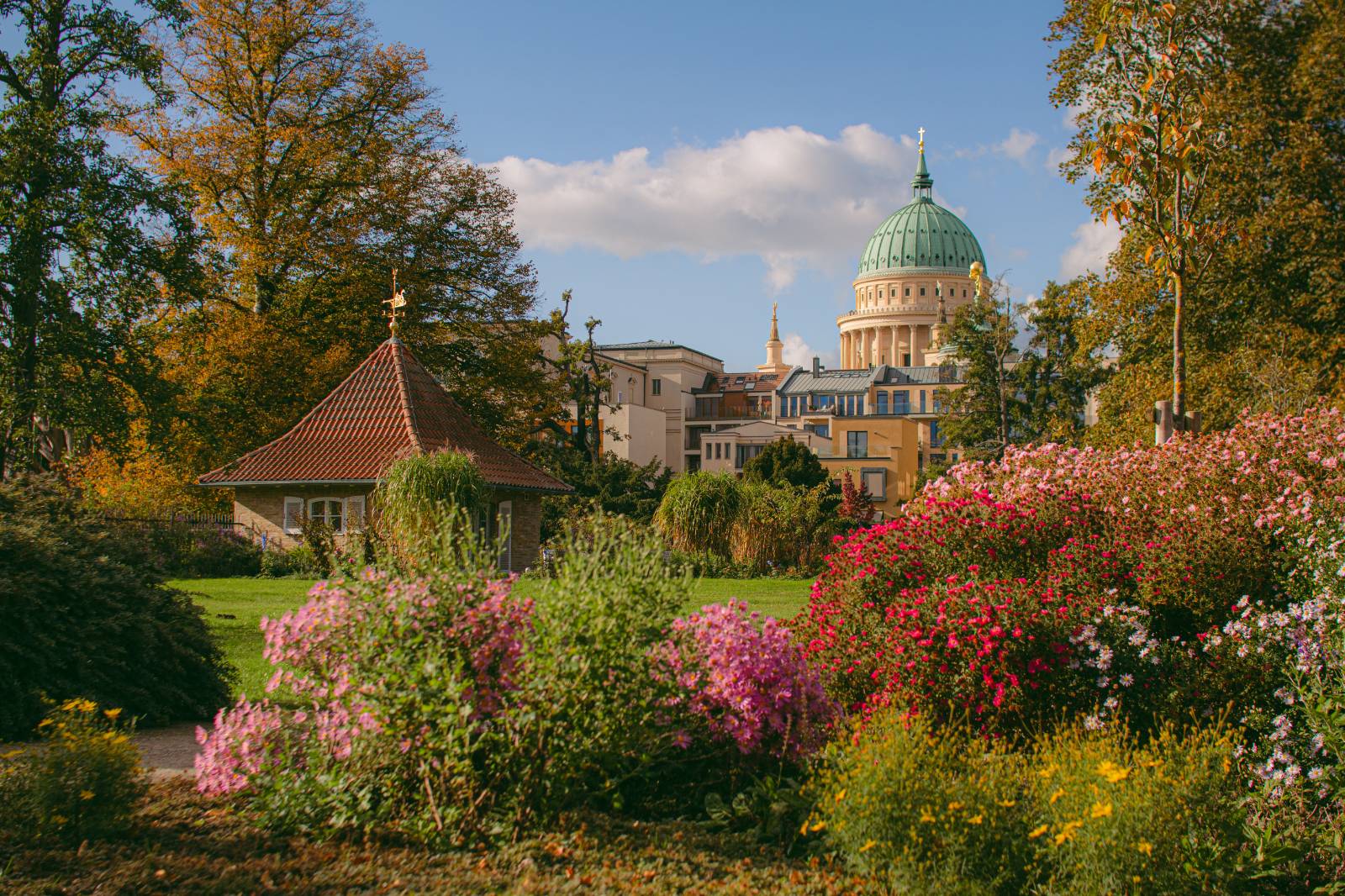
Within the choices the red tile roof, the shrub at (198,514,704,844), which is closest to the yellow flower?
the shrub at (198,514,704,844)

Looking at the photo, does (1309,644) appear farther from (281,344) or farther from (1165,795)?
(281,344)

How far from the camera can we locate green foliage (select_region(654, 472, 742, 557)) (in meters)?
27.7

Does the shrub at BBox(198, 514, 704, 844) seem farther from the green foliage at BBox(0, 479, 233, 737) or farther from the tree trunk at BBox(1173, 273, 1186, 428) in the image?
the tree trunk at BBox(1173, 273, 1186, 428)

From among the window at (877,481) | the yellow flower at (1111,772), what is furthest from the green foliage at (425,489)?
the window at (877,481)

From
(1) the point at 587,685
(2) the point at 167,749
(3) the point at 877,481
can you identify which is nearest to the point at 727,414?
(3) the point at 877,481

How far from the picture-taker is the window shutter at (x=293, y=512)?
2602 cm

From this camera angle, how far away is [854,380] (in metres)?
105

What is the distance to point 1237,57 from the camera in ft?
89.8

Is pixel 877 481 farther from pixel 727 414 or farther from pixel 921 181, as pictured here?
pixel 921 181

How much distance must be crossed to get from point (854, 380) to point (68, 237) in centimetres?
8719

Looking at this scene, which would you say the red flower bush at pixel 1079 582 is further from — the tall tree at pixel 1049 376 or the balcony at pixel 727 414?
the balcony at pixel 727 414

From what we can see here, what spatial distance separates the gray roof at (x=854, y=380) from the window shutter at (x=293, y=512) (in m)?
80.4

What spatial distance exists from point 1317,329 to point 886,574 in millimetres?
23506

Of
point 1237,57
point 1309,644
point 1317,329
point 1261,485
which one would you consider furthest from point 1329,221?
point 1309,644
